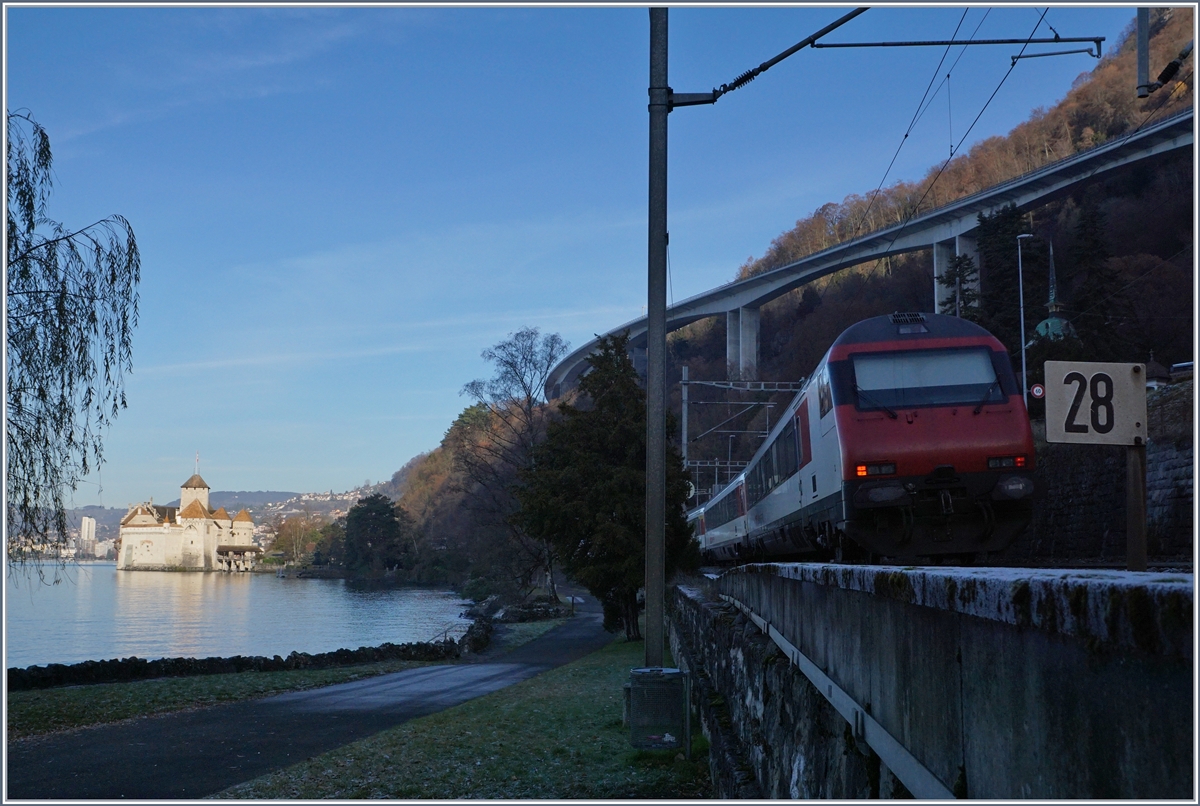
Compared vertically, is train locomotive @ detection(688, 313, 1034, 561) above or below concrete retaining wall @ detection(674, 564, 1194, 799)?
above

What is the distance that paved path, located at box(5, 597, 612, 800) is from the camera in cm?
1204

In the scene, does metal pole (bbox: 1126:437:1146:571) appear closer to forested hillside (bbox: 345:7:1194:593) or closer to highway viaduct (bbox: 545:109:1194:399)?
forested hillside (bbox: 345:7:1194:593)

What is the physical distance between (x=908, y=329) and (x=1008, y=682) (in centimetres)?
1189

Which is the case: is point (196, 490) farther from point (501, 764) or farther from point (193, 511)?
point (501, 764)

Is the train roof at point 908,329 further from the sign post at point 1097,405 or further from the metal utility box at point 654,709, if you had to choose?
the sign post at point 1097,405

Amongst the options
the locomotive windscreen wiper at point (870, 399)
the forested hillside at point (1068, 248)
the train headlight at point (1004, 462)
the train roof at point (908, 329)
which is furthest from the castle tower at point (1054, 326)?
the locomotive windscreen wiper at point (870, 399)

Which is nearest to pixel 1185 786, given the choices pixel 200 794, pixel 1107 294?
pixel 200 794

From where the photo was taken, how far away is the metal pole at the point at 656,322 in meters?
11.6

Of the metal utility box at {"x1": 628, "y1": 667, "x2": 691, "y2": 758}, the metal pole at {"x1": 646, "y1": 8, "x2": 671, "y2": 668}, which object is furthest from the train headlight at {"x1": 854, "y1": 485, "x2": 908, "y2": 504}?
the metal utility box at {"x1": 628, "y1": 667, "x2": 691, "y2": 758}

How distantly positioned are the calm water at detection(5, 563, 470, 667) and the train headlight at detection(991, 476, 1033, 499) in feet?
43.8

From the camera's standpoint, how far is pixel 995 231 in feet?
191

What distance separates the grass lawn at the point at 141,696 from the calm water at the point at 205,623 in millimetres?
2428

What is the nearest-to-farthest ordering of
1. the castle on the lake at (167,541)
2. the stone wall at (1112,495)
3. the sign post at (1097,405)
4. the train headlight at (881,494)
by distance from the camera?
the sign post at (1097,405)
the train headlight at (881,494)
the stone wall at (1112,495)
the castle on the lake at (167,541)

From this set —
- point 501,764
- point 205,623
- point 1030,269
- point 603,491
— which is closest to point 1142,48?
point 501,764
